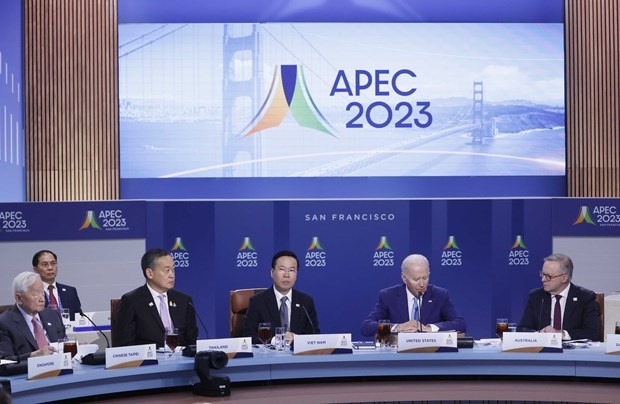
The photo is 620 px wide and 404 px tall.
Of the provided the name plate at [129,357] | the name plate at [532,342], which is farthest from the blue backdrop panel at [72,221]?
the name plate at [532,342]

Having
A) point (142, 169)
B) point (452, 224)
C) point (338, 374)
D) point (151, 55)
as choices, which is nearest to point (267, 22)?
point (151, 55)

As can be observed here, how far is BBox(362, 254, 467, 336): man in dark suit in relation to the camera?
5664 mm

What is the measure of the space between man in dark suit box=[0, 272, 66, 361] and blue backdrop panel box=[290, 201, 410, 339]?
3212mm

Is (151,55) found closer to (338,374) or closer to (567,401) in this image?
(338,374)

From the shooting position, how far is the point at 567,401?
13.3 ft

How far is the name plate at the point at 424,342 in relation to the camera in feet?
14.5

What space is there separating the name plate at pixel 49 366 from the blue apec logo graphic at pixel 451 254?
475 cm

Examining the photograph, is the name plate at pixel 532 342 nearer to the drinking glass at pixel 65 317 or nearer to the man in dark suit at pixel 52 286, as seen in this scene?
the drinking glass at pixel 65 317

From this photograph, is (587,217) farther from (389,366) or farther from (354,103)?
(389,366)

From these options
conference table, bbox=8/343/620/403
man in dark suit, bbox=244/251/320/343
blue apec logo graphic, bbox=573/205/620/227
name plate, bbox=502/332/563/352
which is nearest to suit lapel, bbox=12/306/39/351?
conference table, bbox=8/343/620/403

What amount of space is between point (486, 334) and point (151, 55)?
3974 millimetres

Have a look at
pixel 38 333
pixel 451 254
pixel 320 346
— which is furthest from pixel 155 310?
pixel 451 254

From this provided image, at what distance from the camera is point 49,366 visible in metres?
3.90

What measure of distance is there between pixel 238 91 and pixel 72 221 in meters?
2.03
